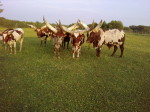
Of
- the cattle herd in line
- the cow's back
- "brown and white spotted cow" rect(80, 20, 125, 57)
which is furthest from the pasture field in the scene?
the cow's back

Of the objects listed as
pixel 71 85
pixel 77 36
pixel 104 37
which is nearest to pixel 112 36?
pixel 104 37

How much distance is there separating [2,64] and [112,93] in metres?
6.79

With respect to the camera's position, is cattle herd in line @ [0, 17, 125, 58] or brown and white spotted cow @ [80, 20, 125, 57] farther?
brown and white spotted cow @ [80, 20, 125, 57]

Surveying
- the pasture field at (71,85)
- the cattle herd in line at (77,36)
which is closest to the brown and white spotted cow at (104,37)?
the cattle herd in line at (77,36)

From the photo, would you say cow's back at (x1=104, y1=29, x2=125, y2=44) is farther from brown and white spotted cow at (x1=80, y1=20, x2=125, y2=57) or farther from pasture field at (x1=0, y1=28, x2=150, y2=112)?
pasture field at (x1=0, y1=28, x2=150, y2=112)

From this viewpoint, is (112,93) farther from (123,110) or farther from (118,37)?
(118,37)

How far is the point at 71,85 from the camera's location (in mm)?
8680

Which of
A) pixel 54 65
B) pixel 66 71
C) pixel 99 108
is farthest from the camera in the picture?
pixel 54 65

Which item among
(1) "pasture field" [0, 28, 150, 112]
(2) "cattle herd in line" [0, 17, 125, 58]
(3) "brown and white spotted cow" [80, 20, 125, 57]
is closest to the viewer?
(1) "pasture field" [0, 28, 150, 112]

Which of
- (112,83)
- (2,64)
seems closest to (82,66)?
(112,83)

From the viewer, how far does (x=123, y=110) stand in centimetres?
683

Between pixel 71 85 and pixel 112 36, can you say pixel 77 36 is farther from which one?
pixel 71 85

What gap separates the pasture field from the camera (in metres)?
6.88

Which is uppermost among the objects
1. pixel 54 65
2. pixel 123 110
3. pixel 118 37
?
pixel 118 37
